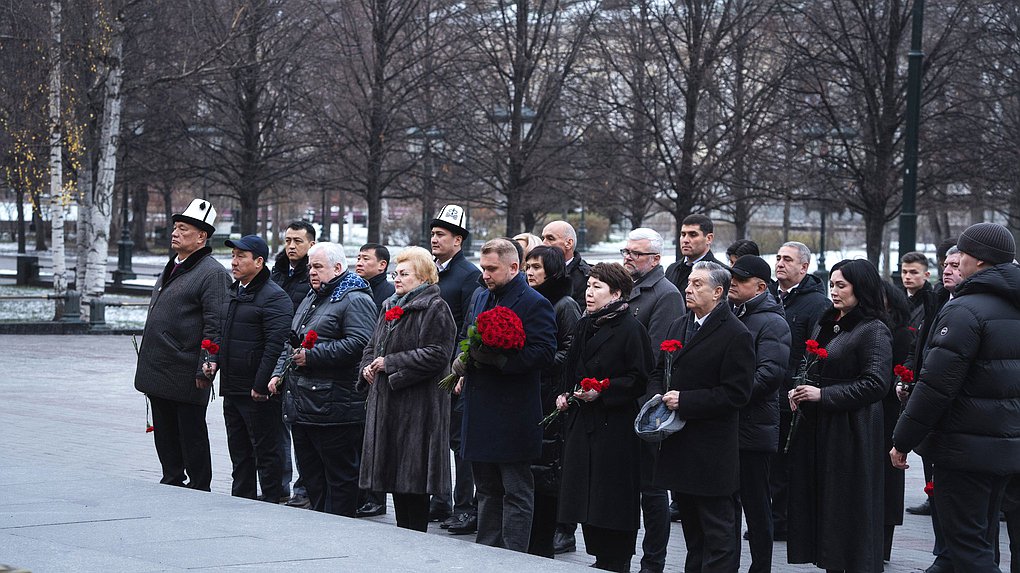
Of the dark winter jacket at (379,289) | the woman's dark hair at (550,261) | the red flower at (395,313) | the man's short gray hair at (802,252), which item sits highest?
the man's short gray hair at (802,252)

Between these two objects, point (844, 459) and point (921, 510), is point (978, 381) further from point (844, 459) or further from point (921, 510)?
point (921, 510)

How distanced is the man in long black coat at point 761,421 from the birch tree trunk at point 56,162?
17.6 metres

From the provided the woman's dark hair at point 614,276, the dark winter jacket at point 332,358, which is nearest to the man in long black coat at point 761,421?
the woman's dark hair at point 614,276

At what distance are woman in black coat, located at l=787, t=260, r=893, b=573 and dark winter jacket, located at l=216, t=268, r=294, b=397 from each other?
372cm

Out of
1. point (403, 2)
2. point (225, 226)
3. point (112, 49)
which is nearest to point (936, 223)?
point (403, 2)

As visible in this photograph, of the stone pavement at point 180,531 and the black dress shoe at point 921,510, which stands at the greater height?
the stone pavement at point 180,531

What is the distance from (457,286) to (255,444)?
187 cm

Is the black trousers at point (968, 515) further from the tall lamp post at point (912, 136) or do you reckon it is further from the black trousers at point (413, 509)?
the tall lamp post at point (912, 136)

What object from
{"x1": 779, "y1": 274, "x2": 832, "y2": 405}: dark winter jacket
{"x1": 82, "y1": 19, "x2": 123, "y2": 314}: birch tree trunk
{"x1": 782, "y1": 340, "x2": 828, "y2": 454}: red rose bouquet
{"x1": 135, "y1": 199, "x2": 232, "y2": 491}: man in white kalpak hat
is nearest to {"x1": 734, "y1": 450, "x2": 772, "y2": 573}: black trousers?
{"x1": 782, "y1": 340, "x2": 828, "y2": 454}: red rose bouquet

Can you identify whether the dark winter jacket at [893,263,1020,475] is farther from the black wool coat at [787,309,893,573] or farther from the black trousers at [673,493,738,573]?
the black trousers at [673,493,738,573]

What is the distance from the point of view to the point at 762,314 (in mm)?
7359

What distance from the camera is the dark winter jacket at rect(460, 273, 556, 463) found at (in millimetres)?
7160

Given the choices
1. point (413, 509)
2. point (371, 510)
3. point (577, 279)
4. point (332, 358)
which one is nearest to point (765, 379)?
point (577, 279)

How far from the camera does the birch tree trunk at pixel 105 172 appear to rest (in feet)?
71.1
